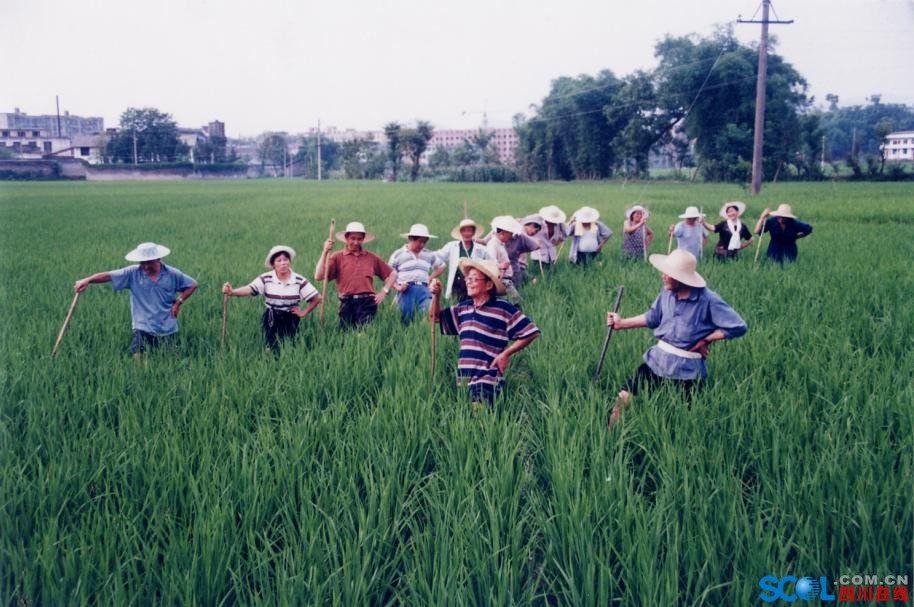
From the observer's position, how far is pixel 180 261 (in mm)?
9961

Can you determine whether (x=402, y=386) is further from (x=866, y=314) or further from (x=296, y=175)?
(x=296, y=175)

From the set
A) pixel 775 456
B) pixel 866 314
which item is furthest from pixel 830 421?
pixel 866 314

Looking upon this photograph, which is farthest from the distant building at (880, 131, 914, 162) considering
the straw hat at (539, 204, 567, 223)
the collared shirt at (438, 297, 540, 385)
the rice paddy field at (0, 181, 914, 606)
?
the collared shirt at (438, 297, 540, 385)

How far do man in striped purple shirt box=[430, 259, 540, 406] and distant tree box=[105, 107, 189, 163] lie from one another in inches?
2316

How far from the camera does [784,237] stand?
849 cm

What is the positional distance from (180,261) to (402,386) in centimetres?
700

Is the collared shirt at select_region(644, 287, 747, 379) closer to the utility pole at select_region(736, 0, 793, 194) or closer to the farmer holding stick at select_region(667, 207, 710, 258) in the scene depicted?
the farmer holding stick at select_region(667, 207, 710, 258)

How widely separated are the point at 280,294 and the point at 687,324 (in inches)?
120

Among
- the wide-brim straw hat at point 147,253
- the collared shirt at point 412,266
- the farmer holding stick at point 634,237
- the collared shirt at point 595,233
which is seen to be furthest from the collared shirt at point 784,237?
the wide-brim straw hat at point 147,253

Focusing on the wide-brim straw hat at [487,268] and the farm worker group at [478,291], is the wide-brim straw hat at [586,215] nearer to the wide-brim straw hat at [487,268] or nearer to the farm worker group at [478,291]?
the farm worker group at [478,291]

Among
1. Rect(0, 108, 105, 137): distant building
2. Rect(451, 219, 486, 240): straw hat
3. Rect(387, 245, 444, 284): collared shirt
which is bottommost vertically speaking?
Rect(387, 245, 444, 284): collared shirt

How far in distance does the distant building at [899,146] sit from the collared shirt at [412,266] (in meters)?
34.0

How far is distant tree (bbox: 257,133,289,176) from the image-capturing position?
290ft

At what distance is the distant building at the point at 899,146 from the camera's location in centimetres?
3319
